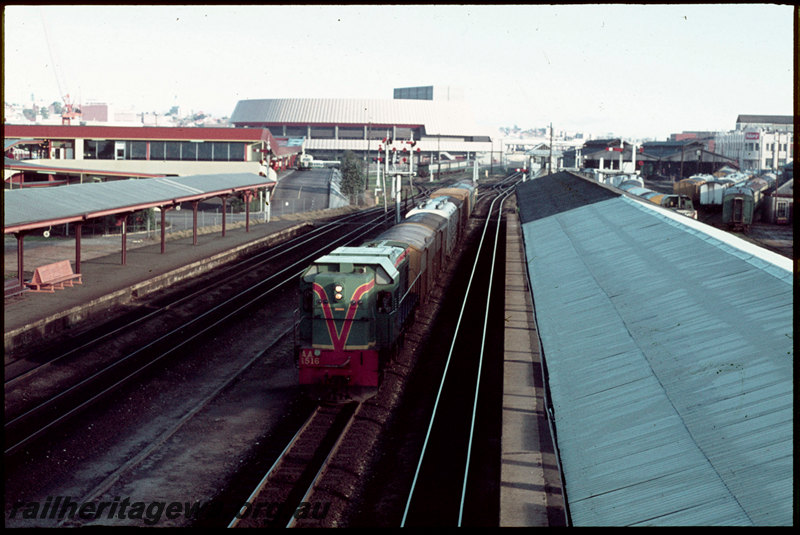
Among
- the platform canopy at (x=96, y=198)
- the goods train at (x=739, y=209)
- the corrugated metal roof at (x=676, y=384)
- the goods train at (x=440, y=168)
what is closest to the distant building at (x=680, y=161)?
the goods train at (x=440, y=168)

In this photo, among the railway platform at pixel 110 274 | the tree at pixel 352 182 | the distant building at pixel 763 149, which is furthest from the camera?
the distant building at pixel 763 149

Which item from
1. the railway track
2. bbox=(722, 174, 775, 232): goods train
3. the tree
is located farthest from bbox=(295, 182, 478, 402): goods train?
the tree

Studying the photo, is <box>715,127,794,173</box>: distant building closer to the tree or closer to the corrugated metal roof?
the tree

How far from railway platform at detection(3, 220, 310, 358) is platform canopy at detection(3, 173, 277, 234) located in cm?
342

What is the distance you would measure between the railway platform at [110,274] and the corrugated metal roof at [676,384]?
635 inches

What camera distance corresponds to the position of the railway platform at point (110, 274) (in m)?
29.7

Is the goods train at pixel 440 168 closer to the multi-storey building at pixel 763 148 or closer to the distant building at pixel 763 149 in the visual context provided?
the distant building at pixel 763 149

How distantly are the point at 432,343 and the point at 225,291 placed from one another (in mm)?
14690

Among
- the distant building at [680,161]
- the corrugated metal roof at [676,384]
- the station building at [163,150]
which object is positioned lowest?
the corrugated metal roof at [676,384]

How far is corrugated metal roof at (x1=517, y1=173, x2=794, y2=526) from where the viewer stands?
895cm

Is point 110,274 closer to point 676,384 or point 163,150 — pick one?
point 676,384

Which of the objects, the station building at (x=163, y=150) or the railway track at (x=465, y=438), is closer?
the railway track at (x=465, y=438)

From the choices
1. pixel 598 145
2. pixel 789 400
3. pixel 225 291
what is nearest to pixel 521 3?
pixel 789 400

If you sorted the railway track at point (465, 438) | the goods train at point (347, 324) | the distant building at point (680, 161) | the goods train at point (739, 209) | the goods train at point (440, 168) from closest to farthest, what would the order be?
the railway track at point (465, 438) < the goods train at point (347, 324) < the goods train at point (739, 209) < the goods train at point (440, 168) < the distant building at point (680, 161)
